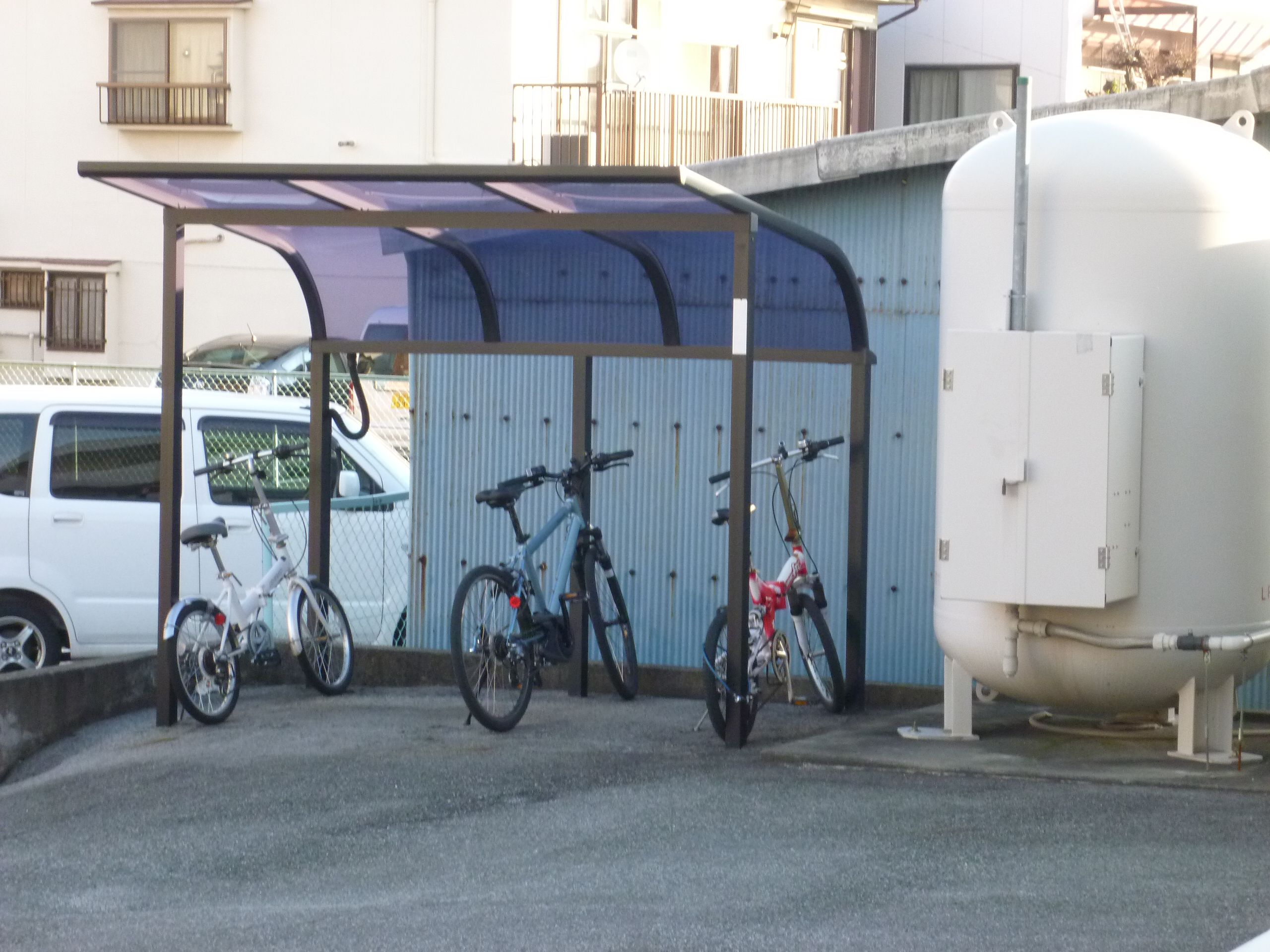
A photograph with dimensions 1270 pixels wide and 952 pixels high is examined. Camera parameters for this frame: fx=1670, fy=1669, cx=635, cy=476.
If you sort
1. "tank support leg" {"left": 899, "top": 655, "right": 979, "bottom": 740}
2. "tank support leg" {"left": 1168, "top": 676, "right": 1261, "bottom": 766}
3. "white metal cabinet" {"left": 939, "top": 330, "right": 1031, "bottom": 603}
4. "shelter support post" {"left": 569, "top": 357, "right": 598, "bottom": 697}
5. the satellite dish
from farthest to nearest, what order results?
the satellite dish → "shelter support post" {"left": 569, "top": 357, "right": 598, "bottom": 697} → "tank support leg" {"left": 899, "top": 655, "right": 979, "bottom": 740} → "tank support leg" {"left": 1168, "top": 676, "right": 1261, "bottom": 766} → "white metal cabinet" {"left": 939, "top": 330, "right": 1031, "bottom": 603}

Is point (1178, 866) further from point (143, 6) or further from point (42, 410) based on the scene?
point (143, 6)

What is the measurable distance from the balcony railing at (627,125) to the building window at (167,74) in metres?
4.96

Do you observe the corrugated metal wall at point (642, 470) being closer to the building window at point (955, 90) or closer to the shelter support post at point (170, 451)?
the shelter support post at point (170, 451)

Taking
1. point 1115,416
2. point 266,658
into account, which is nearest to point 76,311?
point 266,658

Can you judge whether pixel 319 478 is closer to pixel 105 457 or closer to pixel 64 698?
pixel 105 457

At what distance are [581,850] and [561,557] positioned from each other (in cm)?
262

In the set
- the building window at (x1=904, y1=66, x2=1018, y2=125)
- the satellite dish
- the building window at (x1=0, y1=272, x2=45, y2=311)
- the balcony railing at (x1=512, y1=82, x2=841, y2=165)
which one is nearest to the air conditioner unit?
the balcony railing at (x1=512, y1=82, x2=841, y2=165)

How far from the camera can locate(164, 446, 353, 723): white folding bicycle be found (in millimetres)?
7246

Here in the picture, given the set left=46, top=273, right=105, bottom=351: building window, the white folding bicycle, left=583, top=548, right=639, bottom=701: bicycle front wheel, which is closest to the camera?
the white folding bicycle

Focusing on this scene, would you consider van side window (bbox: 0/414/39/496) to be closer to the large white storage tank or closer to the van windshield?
the large white storage tank

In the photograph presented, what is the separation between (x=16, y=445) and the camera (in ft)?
30.1

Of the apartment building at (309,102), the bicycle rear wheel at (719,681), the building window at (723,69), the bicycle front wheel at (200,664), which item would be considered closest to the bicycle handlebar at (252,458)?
the bicycle front wheel at (200,664)

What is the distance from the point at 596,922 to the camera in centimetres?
454

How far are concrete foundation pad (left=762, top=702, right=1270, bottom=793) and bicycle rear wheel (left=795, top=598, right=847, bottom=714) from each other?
1.43 ft
